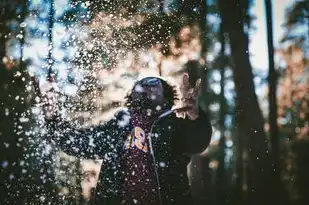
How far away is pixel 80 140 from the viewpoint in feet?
9.77

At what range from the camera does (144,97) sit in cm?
316

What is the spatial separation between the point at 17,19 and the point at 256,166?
25.2 feet

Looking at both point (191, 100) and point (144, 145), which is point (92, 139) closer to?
point (144, 145)

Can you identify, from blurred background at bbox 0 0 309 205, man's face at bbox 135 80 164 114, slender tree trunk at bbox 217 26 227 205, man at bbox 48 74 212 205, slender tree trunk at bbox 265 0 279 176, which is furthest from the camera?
slender tree trunk at bbox 217 26 227 205

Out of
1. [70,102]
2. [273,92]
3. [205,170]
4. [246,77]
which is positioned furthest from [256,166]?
[205,170]

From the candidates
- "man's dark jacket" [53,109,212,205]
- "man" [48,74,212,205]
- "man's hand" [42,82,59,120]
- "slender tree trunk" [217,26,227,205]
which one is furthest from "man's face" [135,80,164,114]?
"slender tree trunk" [217,26,227,205]

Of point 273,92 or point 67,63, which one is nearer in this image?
point 67,63

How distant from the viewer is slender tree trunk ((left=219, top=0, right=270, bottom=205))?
24.6 feet

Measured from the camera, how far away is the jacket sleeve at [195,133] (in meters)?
2.97

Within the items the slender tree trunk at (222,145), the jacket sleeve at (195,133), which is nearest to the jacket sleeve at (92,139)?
the jacket sleeve at (195,133)

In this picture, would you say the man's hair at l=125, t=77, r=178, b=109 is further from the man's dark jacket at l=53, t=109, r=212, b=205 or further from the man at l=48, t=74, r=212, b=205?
the man's dark jacket at l=53, t=109, r=212, b=205

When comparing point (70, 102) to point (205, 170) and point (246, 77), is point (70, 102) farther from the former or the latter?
point (205, 170)

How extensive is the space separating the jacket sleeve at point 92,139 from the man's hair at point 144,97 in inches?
8.1

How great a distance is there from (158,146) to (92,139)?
0.64m
